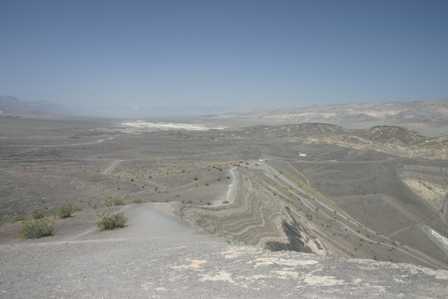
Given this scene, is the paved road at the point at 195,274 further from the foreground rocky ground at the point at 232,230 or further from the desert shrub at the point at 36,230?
the desert shrub at the point at 36,230

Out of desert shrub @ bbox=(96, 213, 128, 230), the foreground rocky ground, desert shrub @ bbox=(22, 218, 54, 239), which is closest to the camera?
the foreground rocky ground

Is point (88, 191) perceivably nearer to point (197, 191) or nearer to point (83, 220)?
point (197, 191)

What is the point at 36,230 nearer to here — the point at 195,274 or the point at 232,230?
the point at 195,274

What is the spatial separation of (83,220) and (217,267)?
9.58 m

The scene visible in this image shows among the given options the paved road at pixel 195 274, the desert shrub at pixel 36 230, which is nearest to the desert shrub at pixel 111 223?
the desert shrub at pixel 36 230

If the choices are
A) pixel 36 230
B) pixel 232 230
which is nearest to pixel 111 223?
pixel 36 230

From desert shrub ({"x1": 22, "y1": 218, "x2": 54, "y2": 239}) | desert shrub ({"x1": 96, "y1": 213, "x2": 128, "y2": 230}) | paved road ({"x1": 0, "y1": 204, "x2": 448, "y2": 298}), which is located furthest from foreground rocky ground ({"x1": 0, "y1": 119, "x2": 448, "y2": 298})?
desert shrub ({"x1": 96, "y1": 213, "x2": 128, "y2": 230})

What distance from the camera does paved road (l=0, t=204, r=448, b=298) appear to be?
251 inches

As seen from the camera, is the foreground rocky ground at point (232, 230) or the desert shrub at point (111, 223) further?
the desert shrub at point (111, 223)

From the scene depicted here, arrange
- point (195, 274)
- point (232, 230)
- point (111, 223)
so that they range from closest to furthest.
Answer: point (195, 274) < point (111, 223) < point (232, 230)

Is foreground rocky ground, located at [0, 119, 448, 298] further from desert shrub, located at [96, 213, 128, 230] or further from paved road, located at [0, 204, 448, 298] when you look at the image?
desert shrub, located at [96, 213, 128, 230]

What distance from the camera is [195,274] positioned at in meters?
7.44

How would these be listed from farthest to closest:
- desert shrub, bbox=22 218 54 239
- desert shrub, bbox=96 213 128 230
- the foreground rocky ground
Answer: desert shrub, bbox=96 213 128 230 < desert shrub, bbox=22 218 54 239 < the foreground rocky ground

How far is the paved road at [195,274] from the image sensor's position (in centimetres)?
637
